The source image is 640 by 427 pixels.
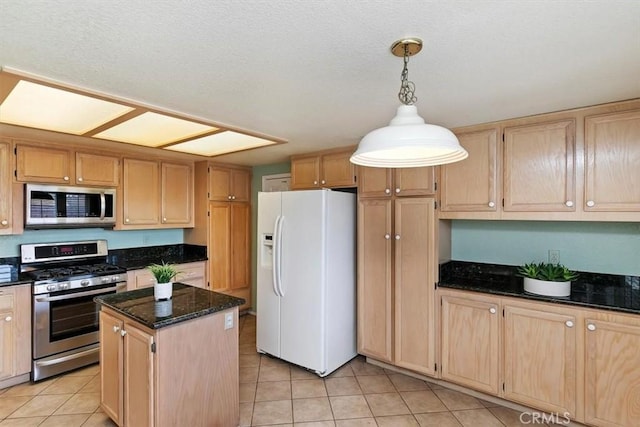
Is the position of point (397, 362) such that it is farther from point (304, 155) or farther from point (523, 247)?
point (304, 155)

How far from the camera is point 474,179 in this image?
2641mm

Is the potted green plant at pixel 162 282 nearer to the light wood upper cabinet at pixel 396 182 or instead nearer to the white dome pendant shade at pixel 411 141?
the white dome pendant shade at pixel 411 141

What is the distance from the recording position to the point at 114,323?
7.00 feet

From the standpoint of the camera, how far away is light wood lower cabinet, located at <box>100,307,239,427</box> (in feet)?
6.02

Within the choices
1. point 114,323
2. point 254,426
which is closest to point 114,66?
point 114,323

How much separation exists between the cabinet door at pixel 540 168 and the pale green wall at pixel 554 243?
0.48 meters

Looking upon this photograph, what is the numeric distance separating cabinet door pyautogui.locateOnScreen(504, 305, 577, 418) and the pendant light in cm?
164

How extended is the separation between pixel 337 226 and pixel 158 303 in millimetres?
1655

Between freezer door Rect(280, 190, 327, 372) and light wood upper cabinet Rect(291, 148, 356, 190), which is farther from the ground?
light wood upper cabinet Rect(291, 148, 356, 190)

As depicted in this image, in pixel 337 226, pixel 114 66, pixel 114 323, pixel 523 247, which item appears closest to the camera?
pixel 114 66

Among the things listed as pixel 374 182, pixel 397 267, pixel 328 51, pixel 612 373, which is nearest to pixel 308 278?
pixel 397 267

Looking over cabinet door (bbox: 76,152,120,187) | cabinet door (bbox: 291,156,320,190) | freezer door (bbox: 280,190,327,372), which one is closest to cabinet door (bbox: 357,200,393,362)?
freezer door (bbox: 280,190,327,372)

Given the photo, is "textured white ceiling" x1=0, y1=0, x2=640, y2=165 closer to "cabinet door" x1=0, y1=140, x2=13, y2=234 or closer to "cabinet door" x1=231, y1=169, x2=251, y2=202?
"cabinet door" x1=0, y1=140, x2=13, y2=234

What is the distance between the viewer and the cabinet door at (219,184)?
14.0ft
